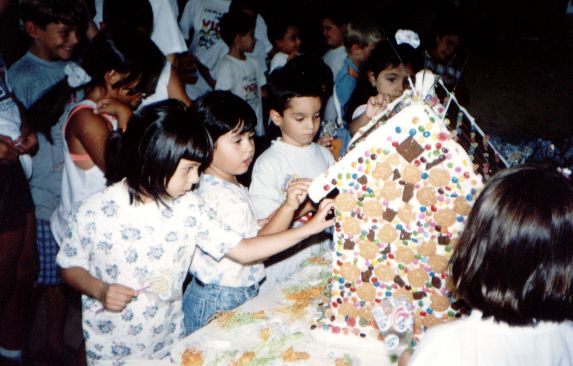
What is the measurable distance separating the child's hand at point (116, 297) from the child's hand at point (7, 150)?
4.04ft

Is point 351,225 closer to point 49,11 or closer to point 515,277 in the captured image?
point 515,277

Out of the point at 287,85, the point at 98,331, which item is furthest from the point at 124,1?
the point at 98,331

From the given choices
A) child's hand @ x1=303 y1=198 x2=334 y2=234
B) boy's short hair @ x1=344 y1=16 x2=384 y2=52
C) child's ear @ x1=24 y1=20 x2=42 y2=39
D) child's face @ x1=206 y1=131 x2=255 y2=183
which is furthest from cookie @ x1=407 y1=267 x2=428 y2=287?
boy's short hair @ x1=344 y1=16 x2=384 y2=52

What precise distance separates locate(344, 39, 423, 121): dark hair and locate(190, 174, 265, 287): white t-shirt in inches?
57.0

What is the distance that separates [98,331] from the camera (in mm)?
2082

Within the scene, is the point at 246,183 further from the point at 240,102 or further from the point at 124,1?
the point at 240,102

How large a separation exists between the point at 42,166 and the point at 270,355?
210 centimetres

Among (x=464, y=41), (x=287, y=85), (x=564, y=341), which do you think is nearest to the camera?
(x=564, y=341)

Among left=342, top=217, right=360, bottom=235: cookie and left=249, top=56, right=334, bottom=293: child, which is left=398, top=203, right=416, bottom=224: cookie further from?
left=249, top=56, right=334, bottom=293: child

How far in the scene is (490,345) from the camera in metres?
1.31

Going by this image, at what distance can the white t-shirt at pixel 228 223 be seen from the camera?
2.25 m

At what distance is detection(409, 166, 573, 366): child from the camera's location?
49.1 inches

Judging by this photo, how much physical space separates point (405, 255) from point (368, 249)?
5.6 inches

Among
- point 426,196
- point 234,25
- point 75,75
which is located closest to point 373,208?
point 426,196
